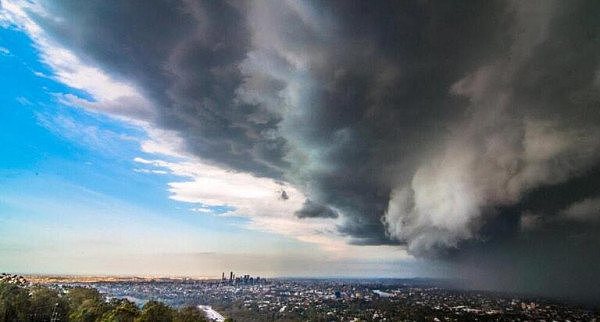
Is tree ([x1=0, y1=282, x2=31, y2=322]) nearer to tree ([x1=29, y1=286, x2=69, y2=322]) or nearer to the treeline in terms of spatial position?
the treeline

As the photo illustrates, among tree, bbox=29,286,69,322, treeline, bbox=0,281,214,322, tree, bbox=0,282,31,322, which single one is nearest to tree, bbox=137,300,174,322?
treeline, bbox=0,281,214,322

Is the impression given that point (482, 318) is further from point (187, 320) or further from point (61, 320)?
point (61, 320)

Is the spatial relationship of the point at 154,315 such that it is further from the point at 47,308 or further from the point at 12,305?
the point at 47,308

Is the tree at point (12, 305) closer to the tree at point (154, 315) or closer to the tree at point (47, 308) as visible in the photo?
the tree at point (47, 308)

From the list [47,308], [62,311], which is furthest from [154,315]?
[62,311]

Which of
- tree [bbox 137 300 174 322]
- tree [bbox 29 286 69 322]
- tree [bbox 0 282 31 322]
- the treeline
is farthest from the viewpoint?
tree [bbox 29 286 69 322]

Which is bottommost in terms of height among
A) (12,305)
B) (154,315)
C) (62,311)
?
(62,311)

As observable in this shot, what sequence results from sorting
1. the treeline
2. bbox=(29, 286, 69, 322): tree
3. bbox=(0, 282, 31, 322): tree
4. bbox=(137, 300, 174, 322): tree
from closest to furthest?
bbox=(137, 300, 174, 322): tree → the treeline → bbox=(0, 282, 31, 322): tree → bbox=(29, 286, 69, 322): tree

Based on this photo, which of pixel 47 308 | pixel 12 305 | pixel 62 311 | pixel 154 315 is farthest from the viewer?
pixel 62 311

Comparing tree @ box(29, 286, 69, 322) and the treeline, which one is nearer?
the treeline
